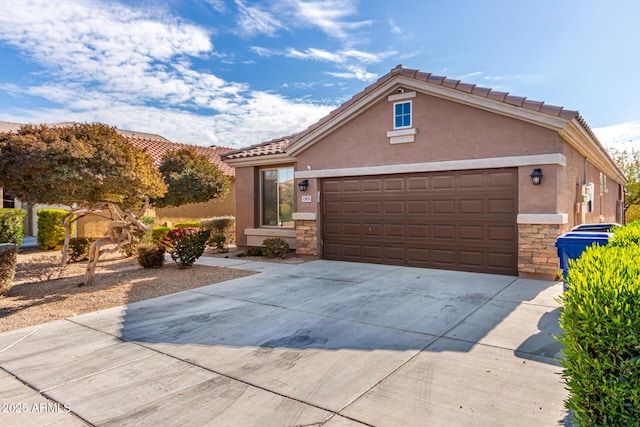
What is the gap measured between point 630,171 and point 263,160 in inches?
1044

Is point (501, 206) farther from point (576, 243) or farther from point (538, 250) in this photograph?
point (576, 243)

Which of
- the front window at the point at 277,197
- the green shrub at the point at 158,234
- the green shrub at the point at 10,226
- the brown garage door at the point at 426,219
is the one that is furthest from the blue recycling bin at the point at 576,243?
the green shrub at the point at 10,226

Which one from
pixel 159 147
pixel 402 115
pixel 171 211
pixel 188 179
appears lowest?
pixel 171 211

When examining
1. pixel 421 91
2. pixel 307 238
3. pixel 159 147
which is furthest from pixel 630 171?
pixel 159 147

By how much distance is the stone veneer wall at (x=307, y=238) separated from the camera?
38.9ft

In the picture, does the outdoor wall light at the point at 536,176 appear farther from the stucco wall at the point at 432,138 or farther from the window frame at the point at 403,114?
the window frame at the point at 403,114

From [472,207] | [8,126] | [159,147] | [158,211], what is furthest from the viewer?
[8,126]

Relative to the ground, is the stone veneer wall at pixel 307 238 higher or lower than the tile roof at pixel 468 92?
lower

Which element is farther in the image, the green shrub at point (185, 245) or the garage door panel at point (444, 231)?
the green shrub at point (185, 245)

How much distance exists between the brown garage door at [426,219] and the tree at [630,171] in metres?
21.8

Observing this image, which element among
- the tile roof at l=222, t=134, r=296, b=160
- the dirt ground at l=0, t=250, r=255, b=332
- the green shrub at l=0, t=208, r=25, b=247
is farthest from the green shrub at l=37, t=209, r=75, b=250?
the tile roof at l=222, t=134, r=296, b=160

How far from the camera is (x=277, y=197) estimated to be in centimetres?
1338

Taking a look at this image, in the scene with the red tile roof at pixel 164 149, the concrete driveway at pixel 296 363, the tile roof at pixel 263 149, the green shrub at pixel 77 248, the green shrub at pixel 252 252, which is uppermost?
the red tile roof at pixel 164 149

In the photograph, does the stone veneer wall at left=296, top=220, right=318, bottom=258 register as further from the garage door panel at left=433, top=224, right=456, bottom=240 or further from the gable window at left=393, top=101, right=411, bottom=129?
the gable window at left=393, top=101, right=411, bottom=129
